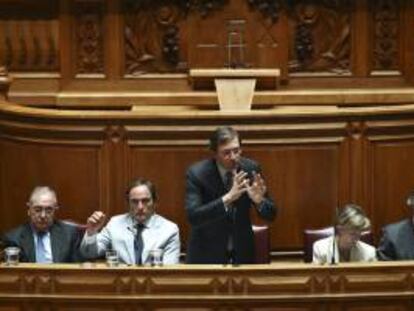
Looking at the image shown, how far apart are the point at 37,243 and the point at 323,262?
135 cm

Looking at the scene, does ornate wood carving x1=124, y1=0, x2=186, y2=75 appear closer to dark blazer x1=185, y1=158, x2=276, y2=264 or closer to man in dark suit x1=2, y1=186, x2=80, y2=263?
man in dark suit x1=2, y1=186, x2=80, y2=263

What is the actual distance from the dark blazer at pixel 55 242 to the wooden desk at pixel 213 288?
0.82 meters

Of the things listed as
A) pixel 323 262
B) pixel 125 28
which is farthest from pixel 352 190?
pixel 125 28

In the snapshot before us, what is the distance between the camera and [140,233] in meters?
5.61

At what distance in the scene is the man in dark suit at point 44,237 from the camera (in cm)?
551

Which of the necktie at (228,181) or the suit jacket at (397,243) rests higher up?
the necktie at (228,181)

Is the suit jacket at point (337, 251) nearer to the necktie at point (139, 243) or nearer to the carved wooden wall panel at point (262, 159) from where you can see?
the necktie at point (139, 243)

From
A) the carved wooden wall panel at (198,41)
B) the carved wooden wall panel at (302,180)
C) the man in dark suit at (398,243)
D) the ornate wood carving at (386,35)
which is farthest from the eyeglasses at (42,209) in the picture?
the ornate wood carving at (386,35)

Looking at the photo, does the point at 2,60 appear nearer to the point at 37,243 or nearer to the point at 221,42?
the point at 221,42

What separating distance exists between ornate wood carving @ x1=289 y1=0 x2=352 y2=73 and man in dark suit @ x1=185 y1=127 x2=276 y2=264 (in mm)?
2678

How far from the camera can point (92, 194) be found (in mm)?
6418

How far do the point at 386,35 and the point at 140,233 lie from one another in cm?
293

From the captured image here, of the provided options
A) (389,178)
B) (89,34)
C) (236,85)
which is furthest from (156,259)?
(89,34)

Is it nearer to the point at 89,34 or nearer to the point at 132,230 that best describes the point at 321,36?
the point at 89,34
